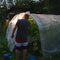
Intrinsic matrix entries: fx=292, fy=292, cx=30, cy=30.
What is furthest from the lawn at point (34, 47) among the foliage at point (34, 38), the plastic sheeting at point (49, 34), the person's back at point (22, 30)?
the person's back at point (22, 30)

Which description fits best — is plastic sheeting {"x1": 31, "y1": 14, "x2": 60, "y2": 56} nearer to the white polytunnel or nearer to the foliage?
the white polytunnel

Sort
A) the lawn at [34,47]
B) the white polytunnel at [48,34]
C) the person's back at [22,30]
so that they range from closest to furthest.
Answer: the person's back at [22,30] < the white polytunnel at [48,34] < the lawn at [34,47]

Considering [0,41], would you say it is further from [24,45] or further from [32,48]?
[24,45]

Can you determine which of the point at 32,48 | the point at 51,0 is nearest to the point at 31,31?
the point at 32,48

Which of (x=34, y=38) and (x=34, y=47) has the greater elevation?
(x=34, y=38)

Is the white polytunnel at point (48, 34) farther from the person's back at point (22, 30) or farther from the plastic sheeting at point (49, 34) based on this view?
the person's back at point (22, 30)

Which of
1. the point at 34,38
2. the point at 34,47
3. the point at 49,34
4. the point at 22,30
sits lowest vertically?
the point at 34,47

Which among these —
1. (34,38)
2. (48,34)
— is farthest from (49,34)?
(34,38)

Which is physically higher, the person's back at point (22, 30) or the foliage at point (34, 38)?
the person's back at point (22, 30)

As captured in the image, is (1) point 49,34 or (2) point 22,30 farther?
(1) point 49,34

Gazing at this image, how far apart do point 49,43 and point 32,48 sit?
6.63 ft

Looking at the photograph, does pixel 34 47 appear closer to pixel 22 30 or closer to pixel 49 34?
pixel 49 34

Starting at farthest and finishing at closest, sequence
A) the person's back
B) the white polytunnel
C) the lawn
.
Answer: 1. the lawn
2. the white polytunnel
3. the person's back

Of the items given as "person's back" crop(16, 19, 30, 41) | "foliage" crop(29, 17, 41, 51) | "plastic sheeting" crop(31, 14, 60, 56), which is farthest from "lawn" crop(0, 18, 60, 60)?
"person's back" crop(16, 19, 30, 41)
